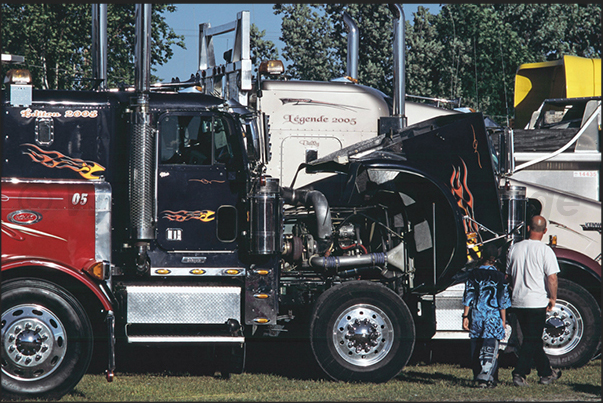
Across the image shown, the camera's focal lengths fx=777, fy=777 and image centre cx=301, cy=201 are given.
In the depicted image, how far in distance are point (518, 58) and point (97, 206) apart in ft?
58.3

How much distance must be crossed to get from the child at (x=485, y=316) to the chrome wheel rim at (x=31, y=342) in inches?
164

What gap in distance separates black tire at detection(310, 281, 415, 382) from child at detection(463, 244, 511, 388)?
2.18 feet

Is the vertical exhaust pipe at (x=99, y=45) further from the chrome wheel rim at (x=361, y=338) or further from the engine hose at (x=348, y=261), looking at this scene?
the chrome wheel rim at (x=361, y=338)

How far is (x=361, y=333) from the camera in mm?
8477

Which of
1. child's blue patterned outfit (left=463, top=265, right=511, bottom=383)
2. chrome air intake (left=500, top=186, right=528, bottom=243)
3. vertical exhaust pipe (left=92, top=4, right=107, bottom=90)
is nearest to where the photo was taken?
child's blue patterned outfit (left=463, top=265, right=511, bottom=383)

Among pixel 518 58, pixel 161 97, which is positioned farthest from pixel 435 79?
pixel 161 97

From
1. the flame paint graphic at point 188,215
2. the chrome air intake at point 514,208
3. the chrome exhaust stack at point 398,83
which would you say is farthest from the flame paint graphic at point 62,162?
the chrome air intake at point 514,208

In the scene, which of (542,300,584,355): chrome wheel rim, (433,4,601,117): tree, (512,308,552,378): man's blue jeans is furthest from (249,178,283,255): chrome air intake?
(433,4,601,117): tree

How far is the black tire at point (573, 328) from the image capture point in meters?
9.36

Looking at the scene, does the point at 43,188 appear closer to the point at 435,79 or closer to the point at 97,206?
the point at 97,206

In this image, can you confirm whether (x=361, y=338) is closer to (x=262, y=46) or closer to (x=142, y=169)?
(x=142, y=169)

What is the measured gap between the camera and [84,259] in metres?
7.73

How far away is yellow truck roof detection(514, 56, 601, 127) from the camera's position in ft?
39.3

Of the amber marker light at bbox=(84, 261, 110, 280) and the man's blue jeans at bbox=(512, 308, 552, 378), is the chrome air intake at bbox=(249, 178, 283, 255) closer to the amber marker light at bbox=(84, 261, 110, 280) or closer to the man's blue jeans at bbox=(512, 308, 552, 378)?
the amber marker light at bbox=(84, 261, 110, 280)
